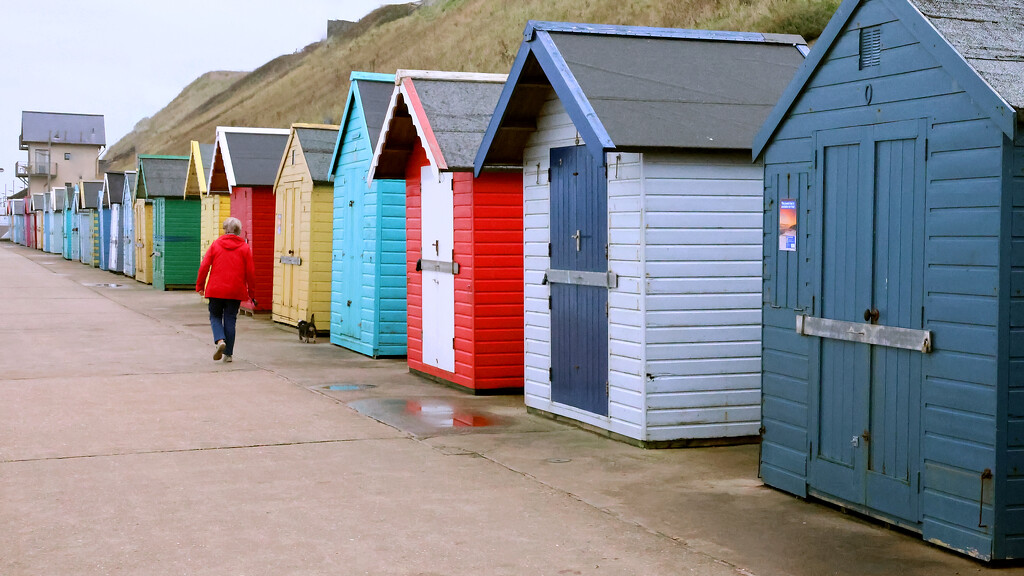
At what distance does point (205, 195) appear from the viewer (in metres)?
26.2

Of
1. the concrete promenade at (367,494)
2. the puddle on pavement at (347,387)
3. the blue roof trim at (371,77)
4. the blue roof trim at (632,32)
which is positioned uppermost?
the blue roof trim at (371,77)

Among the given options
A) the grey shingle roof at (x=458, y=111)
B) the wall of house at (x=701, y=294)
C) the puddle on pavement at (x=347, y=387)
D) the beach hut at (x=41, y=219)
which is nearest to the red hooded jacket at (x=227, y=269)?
the puddle on pavement at (x=347, y=387)

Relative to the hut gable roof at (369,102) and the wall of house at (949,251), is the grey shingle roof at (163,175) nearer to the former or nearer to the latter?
the hut gable roof at (369,102)

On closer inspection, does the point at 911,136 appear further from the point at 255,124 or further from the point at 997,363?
the point at 255,124

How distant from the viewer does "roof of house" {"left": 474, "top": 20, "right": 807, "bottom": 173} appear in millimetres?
8773

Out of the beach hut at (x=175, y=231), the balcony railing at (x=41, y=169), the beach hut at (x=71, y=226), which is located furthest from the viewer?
the balcony railing at (x=41, y=169)

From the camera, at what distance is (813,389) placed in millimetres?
7004

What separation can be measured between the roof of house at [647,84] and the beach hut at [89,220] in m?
35.0

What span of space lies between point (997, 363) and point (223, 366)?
10023 mm

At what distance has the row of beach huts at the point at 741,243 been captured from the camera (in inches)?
231

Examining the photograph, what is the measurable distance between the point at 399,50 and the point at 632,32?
8545cm

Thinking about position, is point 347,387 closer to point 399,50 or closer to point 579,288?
point 579,288

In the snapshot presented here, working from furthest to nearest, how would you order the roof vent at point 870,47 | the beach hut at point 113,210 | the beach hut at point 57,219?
the beach hut at point 57,219, the beach hut at point 113,210, the roof vent at point 870,47

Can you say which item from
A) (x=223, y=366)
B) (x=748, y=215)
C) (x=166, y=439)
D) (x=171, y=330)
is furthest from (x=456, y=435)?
(x=171, y=330)
